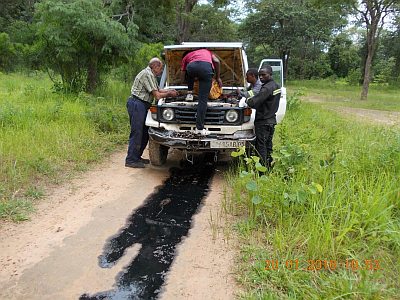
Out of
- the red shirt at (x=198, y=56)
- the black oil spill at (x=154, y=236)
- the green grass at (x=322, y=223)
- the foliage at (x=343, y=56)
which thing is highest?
the foliage at (x=343, y=56)

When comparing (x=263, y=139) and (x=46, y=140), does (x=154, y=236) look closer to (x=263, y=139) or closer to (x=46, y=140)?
(x=263, y=139)

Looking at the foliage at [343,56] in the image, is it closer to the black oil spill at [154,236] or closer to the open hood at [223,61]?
the open hood at [223,61]

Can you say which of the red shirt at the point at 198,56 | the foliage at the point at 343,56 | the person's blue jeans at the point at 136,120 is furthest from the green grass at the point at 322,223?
the foliage at the point at 343,56

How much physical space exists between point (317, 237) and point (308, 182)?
1.22 m

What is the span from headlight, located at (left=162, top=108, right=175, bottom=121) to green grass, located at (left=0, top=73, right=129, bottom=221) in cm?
150

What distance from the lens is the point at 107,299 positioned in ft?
8.98

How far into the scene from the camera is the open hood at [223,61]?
6.35m

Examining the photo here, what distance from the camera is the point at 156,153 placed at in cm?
599

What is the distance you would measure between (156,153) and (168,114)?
2.44 ft

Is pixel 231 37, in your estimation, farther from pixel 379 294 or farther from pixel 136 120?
pixel 379 294

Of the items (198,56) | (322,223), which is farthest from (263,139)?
(322,223)

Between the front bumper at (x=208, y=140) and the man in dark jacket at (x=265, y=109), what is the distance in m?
0.17

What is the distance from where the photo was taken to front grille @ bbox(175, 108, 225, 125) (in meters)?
5.47

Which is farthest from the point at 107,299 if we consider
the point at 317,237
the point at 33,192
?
the point at 33,192
